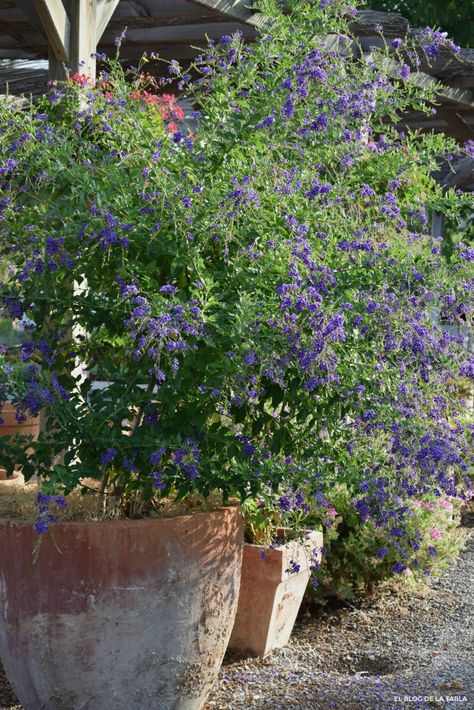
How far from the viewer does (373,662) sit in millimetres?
3518

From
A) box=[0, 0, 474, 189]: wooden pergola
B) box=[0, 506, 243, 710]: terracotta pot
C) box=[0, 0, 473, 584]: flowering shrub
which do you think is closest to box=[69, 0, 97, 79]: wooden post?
box=[0, 0, 474, 189]: wooden pergola

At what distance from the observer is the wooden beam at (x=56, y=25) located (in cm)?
395

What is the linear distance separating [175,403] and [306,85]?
0.96 m

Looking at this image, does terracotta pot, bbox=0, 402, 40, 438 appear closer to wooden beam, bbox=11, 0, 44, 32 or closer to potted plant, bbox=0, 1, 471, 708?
wooden beam, bbox=11, 0, 44, 32

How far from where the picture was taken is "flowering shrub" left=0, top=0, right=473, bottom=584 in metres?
2.48

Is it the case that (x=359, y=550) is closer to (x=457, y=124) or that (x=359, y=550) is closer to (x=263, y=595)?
(x=263, y=595)

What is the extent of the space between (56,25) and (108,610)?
8.39 ft

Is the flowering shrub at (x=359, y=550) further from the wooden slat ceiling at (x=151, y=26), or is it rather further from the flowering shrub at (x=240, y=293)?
the wooden slat ceiling at (x=151, y=26)

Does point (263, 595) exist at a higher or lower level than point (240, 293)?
lower

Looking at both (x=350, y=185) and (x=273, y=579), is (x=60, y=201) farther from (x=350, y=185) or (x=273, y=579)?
(x=273, y=579)

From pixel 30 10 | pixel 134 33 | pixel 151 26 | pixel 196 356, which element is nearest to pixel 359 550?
pixel 196 356

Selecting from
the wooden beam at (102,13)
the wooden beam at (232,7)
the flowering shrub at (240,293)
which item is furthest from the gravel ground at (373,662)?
the wooden beam at (232,7)

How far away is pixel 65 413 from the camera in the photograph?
2559mm

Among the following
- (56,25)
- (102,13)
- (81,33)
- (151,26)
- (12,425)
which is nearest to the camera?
(56,25)
